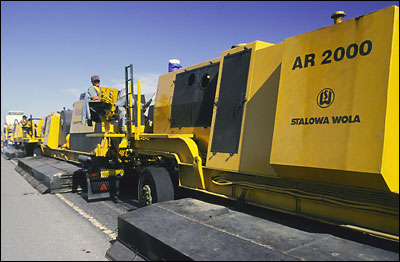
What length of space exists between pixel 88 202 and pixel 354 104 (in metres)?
6.63

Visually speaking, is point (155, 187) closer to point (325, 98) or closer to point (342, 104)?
point (325, 98)

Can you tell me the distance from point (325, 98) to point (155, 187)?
3155mm

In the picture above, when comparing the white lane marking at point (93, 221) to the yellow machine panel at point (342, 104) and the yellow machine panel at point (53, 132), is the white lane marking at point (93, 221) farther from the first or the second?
the yellow machine panel at point (53, 132)

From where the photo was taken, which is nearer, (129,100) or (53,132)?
(129,100)

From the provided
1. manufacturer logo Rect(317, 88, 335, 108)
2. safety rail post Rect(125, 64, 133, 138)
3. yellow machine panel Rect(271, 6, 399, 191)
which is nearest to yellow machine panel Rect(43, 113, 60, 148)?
safety rail post Rect(125, 64, 133, 138)

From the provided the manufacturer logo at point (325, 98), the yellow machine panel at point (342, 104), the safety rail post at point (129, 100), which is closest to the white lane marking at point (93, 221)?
the safety rail post at point (129, 100)

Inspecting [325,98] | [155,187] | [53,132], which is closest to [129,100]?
[155,187]

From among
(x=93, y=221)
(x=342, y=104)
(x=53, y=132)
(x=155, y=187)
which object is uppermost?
(x=342, y=104)

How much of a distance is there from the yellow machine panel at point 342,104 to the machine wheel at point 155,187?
232 cm

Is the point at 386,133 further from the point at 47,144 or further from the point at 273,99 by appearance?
the point at 47,144

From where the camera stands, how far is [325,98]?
3.14 metres

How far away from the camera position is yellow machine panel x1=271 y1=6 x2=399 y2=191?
2.71 metres

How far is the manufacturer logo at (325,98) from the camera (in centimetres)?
309

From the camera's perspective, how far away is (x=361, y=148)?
2812 millimetres
